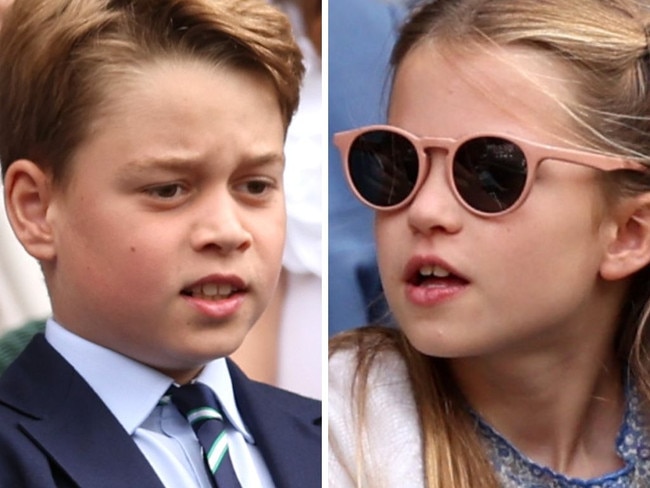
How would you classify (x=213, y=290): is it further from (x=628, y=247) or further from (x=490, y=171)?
(x=628, y=247)

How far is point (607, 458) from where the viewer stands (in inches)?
55.3

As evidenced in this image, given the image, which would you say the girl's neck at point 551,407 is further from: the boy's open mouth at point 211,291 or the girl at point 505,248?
the boy's open mouth at point 211,291

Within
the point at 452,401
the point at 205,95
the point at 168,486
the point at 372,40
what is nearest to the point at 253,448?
the point at 168,486

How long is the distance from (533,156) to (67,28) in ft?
1.54

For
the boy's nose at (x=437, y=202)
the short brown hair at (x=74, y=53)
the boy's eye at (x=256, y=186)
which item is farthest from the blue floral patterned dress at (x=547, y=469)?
the short brown hair at (x=74, y=53)

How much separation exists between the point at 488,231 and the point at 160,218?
13.0 inches

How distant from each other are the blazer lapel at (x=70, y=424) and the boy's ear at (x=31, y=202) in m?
0.10

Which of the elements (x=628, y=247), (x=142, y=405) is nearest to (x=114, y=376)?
(x=142, y=405)

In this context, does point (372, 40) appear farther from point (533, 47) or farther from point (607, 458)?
point (607, 458)

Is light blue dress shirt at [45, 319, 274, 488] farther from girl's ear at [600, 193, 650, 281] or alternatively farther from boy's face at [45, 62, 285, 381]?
girl's ear at [600, 193, 650, 281]

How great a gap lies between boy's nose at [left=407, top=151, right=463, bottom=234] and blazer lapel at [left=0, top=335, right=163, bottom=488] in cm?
37

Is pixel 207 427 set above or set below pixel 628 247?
below

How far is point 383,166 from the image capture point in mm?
1315

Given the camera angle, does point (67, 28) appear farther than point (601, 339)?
No
